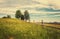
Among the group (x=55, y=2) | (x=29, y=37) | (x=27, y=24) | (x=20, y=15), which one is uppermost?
(x=55, y=2)

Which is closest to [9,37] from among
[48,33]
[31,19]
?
[31,19]

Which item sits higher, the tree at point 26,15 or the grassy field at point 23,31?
the tree at point 26,15

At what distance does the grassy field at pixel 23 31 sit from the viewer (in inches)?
96.9

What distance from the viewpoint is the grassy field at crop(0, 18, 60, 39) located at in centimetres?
246

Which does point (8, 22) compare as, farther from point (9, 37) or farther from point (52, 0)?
point (52, 0)

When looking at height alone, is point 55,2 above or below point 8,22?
above

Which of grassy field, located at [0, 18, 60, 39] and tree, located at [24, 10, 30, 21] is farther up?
tree, located at [24, 10, 30, 21]

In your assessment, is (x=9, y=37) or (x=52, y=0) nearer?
(x=9, y=37)

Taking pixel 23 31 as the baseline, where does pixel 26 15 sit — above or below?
above

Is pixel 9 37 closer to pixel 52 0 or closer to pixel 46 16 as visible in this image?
pixel 46 16

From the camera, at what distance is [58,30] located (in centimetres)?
253

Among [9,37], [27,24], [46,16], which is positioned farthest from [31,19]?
[9,37]

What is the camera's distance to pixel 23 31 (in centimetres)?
249

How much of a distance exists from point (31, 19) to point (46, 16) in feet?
0.90
